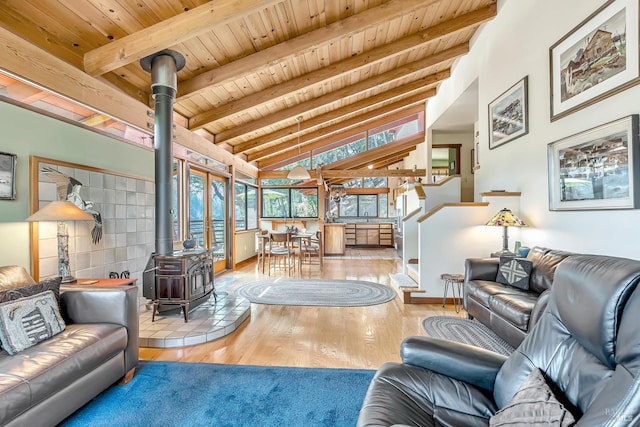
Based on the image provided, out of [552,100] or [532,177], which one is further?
[532,177]

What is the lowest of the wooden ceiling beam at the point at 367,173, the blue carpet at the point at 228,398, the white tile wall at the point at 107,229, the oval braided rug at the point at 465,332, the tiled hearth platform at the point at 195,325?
the oval braided rug at the point at 465,332

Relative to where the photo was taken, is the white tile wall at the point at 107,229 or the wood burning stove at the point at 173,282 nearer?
the white tile wall at the point at 107,229

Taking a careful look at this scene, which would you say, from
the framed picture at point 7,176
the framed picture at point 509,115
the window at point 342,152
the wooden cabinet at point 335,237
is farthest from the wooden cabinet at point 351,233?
the framed picture at point 7,176

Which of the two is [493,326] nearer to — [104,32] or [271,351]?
[271,351]

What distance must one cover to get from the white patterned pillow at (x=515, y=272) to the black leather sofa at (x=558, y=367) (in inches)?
66.4

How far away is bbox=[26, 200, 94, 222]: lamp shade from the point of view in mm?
2162

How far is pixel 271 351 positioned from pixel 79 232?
2087 mm

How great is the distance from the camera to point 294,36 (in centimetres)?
336

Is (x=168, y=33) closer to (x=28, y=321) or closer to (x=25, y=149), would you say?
(x=25, y=149)

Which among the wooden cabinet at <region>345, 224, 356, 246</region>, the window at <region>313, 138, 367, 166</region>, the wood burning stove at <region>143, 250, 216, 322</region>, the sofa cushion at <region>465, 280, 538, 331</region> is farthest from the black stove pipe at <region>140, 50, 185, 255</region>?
the wooden cabinet at <region>345, 224, 356, 246</region>

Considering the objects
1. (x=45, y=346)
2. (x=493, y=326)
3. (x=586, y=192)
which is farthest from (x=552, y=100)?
(x=45, y=346)

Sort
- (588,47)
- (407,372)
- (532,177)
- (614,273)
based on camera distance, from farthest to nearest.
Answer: (532,177) → (588,47) → (407,372) → (614,273)

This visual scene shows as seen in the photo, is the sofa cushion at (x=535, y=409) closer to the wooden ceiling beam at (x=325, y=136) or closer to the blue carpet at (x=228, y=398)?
the blue carpet at (x=228, y=398)

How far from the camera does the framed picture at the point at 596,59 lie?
2100 mm
